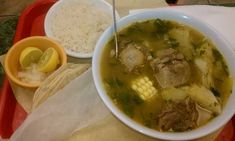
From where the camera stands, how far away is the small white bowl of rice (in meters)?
1.37

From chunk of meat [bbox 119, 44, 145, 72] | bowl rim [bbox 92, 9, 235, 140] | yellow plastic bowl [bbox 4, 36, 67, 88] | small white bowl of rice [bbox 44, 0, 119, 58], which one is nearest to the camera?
bowl rim [bbox 92, 9, 235, 140]

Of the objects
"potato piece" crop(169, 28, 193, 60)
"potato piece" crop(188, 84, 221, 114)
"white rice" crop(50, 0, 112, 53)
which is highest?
"potato piece" crop(169, 28, 193, 60)

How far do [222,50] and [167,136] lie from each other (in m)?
0.35

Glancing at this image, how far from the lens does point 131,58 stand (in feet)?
3.55

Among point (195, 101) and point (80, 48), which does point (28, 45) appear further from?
point (195, 101)

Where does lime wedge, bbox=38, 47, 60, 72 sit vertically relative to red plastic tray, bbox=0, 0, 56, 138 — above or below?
above

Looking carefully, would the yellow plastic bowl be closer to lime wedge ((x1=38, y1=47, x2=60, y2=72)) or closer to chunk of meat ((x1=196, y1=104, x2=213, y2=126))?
lime wedge ((x1=38, y1=47, x2=60, y2=72))

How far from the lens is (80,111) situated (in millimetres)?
1128

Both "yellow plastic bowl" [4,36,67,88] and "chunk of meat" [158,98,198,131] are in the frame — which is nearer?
"chunk of meat" [158,98,198,131]

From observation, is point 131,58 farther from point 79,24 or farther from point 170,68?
point 79,24

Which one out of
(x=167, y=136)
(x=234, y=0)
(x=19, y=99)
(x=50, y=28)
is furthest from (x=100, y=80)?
(x=234, y=0)

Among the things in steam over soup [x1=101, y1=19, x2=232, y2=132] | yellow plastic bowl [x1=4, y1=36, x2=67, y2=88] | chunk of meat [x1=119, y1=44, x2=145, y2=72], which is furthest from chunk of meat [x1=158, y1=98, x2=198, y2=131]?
yellow plastic bowl [x1=4, y1=36, x2=67, y2=88]

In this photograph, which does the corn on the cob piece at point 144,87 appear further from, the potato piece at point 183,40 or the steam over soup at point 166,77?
the potato piece at point 183,40

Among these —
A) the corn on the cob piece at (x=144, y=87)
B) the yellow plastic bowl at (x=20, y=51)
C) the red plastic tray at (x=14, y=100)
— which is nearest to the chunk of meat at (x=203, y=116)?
the corn on the cob piece at (x=144, y=87)
